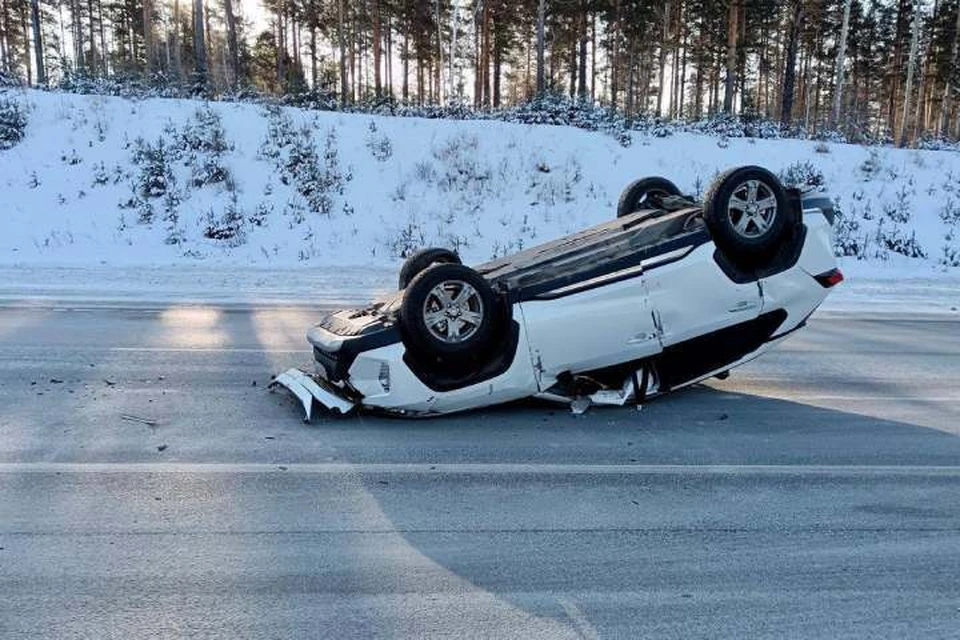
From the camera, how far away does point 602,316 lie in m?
5.38

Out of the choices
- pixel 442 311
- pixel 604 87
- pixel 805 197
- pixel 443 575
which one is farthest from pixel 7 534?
pixel 604 87

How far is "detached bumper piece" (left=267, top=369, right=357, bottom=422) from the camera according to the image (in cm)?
538

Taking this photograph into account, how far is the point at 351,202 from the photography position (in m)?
18.2

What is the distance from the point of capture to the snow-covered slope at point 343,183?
1617 centimetres

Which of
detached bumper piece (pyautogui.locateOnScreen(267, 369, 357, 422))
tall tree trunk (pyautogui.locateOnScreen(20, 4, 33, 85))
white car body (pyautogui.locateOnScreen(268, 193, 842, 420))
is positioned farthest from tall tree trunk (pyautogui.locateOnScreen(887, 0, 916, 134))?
tall tree trunk (pyautogui.locateOnScreen(20, 4, 33, 85))

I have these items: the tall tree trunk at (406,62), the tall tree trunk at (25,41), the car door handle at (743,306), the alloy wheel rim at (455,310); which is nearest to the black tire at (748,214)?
the car door handle at (743,306)

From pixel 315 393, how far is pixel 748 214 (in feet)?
11.1

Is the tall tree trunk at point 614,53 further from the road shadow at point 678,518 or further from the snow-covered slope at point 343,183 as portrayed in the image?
the road shadow at point 678,518

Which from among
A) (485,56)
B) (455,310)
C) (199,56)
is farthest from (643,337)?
(485,56)

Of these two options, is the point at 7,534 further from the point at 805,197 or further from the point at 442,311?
the point at 805,197

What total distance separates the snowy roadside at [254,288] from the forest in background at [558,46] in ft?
67.1

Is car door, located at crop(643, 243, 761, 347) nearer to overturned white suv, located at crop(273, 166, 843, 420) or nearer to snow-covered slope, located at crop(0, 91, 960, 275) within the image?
overturned white suv, located at crop(273, 166, 843, 420)

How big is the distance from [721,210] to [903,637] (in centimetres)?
328

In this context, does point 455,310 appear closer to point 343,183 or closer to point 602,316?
point 602,316
